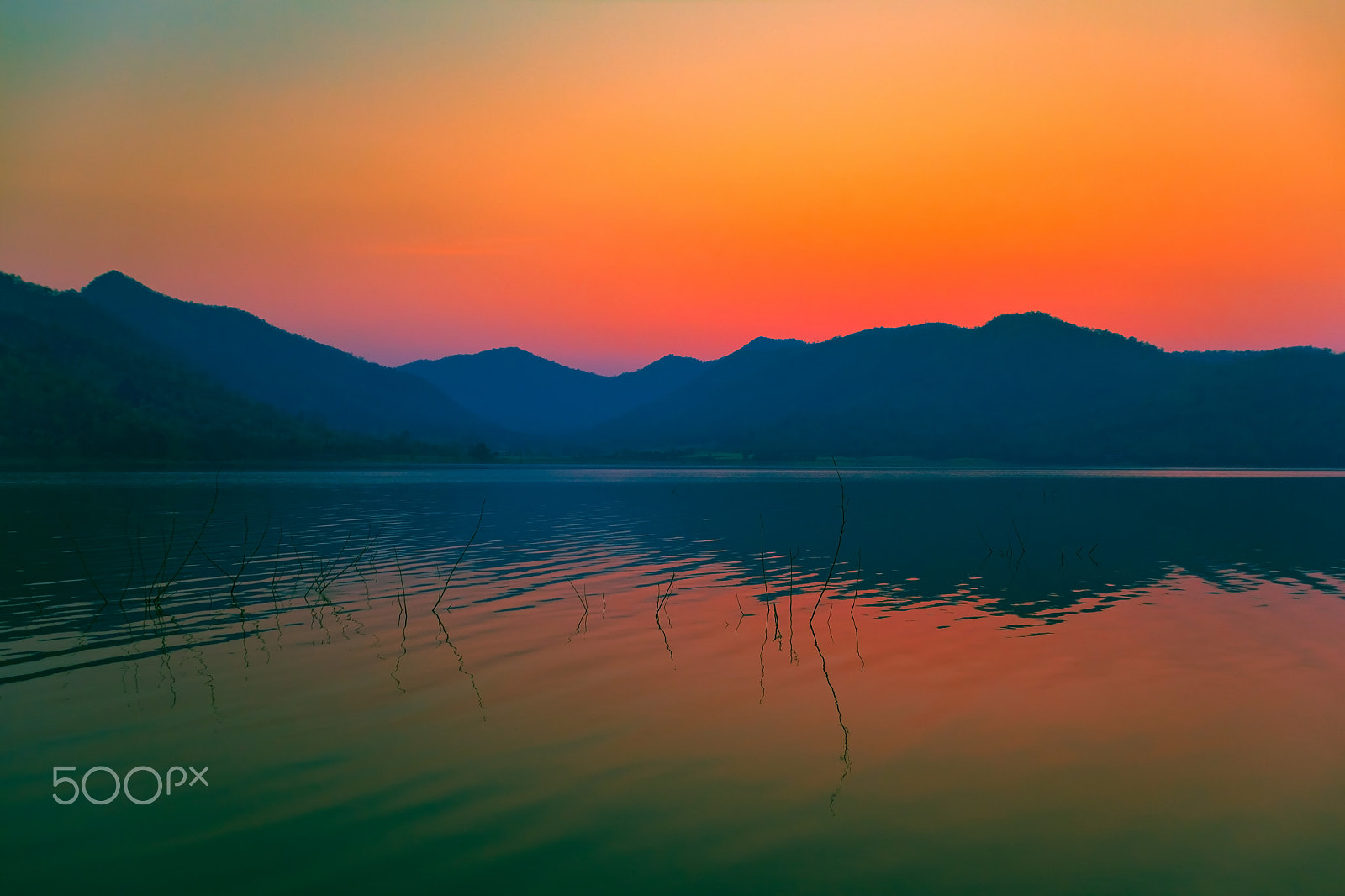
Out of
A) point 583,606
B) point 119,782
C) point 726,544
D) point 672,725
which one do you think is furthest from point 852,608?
point 119,782

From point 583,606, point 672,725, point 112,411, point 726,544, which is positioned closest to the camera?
point 672,725

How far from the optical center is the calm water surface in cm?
869

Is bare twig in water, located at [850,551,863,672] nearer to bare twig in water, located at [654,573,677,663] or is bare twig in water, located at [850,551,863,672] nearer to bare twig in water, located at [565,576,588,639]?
Answer: bare twig in water, located at [654,573,677,663]

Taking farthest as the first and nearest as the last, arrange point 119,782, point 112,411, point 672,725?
point 112,411 < point 672,725 < point 119,782

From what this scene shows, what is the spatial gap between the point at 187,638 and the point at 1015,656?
719 inches

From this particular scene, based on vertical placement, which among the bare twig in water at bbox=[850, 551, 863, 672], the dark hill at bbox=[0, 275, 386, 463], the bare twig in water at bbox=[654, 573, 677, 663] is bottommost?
the bare twig in water at bbox=[850, 551, 863, 672]

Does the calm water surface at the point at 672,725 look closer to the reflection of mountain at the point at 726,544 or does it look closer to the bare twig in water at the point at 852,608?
the bare twig in water at the point at 852,608

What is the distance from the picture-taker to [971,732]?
12836mm

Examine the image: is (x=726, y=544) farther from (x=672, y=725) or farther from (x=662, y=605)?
(x=672, y=725)

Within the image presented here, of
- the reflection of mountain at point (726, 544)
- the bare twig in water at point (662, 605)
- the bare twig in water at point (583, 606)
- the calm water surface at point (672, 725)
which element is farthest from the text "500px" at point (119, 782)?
the reflection of mountain at point (726, 544)

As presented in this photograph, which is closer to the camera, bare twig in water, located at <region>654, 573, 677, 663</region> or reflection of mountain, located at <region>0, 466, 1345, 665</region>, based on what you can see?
bare twig in water, located at <region>654, 573, 677, 663</region>

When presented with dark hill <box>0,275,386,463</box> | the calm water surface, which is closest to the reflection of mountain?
the calm water surface

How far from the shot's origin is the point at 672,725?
13000 mm

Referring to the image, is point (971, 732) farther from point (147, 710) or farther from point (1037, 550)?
point (1037, 550)
